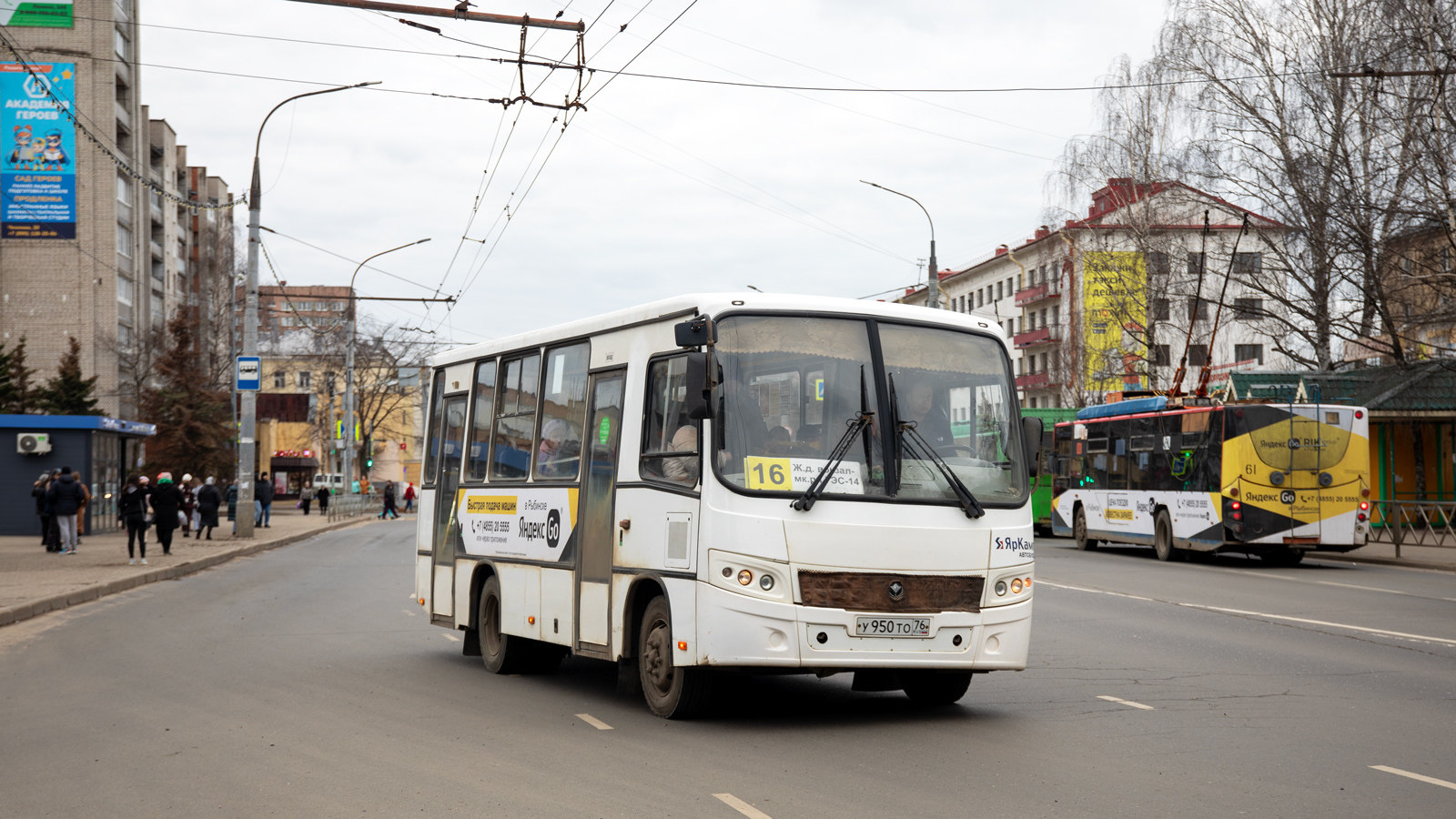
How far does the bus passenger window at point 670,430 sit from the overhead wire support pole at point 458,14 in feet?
20.8

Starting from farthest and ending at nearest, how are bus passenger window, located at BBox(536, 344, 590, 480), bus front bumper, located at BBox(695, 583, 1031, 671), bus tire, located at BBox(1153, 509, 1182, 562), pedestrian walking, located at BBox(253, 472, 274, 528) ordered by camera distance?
pedestrian walking, located at BBox(253, 472, 274, 528)
bus tire, located at BBox(1153, 509, 1182, 562)
bus passenger window, located at BBox(536, 344, 590, 480)
bus front bumper, located at BBox(695, 583, 1031, 671)

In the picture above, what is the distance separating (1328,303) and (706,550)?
104ft

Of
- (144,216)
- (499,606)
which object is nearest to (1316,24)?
(499,606)

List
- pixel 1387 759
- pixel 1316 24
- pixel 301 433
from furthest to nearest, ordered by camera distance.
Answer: pixel 301 433
pixel 1316 24
pixel 1387 759

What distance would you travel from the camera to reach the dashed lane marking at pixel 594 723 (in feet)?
29.1

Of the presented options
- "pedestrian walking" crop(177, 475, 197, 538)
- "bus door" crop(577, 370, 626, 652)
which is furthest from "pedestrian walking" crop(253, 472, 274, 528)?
"bus door" crop(577, 370, 626, 652)

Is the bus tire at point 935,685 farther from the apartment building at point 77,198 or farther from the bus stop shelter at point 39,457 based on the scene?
the apartment building at point 77,198

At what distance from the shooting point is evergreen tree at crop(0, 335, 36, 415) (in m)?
43.8

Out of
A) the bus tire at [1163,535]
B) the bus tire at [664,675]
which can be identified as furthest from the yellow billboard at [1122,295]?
the bus tire at [664,675]

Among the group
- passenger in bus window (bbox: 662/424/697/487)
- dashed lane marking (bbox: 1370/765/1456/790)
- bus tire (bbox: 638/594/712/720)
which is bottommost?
dashed lane marking (bbox: 1370/765/1456/790)

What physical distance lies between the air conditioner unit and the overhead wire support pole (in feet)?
86.7

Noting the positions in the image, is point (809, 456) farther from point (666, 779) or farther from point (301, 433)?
point (301, 433)

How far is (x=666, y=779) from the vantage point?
23.5ft

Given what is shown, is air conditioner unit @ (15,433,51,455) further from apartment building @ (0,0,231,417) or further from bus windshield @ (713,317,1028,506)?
bus windshield @ (713,317,1028,506)
